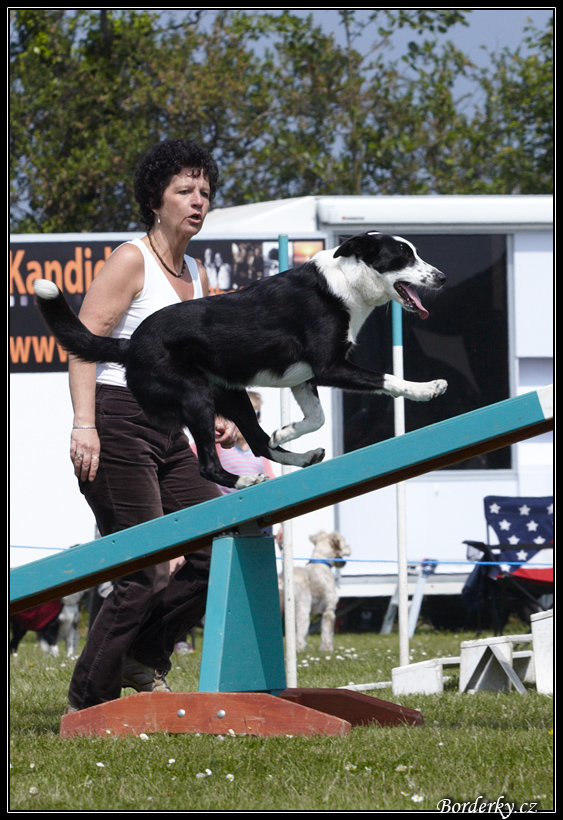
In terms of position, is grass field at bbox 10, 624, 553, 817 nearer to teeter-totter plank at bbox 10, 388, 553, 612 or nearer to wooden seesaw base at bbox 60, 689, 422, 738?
wooden seesaw base at bbox 60, 689, 422, 738

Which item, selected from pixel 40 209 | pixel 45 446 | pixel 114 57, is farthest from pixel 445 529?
pixel 114 57

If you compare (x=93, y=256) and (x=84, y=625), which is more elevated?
(x=93, y=256)

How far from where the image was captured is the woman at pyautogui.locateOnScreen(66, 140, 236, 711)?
3332mm

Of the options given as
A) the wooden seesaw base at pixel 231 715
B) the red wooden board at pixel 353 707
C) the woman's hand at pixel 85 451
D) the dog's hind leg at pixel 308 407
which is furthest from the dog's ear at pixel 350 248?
Answer: the red wooden board at pixel 353 707

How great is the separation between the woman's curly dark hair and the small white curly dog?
12.7 feet

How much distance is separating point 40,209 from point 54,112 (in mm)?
1568

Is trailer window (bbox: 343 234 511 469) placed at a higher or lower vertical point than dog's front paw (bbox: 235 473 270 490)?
higher

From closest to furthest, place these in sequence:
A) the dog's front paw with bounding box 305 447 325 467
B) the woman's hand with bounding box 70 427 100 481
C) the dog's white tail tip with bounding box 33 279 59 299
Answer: the dog's white tail tip with bounding box 33 279 59 299 → the dog's front paw with bounding box 305 447 325 467 → the woman's hand with bounding box 70 427 100 481

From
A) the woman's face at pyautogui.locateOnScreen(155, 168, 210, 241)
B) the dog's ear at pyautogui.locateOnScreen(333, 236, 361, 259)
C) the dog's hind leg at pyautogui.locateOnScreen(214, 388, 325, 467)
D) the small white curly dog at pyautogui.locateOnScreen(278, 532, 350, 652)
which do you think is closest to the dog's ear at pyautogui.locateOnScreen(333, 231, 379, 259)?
the dog's ear at pyautogui.locateOnScreen(333, 236, 361, 259)

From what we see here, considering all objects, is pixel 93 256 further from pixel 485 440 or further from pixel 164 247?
pixel 485 440

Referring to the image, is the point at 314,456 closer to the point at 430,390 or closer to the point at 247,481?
the point at 247,481

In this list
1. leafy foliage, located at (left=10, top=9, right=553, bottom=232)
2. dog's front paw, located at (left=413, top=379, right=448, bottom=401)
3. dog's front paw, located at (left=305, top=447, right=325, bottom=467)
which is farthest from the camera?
leafy foliage, located at (left=10, top=9, right=553, bottom=232)

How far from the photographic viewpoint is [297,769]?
107 inches

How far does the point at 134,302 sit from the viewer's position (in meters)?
3.38
